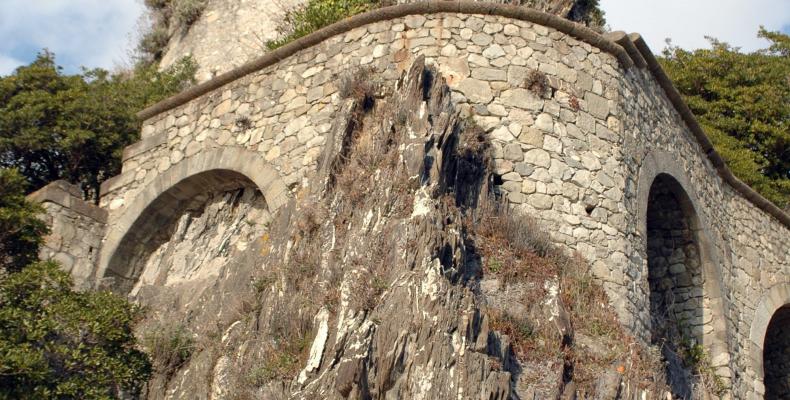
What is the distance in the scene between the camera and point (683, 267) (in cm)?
1628

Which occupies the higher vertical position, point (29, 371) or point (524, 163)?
point (524, 163)

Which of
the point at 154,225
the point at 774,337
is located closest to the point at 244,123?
the point at 154,225

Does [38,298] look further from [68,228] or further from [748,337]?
[748,337]

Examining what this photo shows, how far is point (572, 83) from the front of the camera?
14438 mm

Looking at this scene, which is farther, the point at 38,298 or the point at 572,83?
the point at 572,83

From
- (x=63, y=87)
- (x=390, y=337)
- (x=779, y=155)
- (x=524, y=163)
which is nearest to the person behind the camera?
(x=390, y=337)

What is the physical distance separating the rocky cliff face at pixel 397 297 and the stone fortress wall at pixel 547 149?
54 cm

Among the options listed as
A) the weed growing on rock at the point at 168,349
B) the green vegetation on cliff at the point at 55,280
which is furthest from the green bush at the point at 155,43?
the weed growing on rock at the point at 168,349

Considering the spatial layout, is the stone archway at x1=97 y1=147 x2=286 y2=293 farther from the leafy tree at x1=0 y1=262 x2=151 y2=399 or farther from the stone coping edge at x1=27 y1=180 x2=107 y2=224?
the leafy tree at x1=0 y1=262 x2=151 y2=399

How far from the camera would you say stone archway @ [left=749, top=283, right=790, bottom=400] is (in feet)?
55.9

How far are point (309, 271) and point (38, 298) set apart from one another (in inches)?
103

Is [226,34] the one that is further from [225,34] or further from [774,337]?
[774,337]

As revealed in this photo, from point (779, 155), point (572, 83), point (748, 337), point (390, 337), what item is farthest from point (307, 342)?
point (779, 155)

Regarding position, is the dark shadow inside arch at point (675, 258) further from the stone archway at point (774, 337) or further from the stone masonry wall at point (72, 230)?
the stone masonry wall at point (72, 230)
